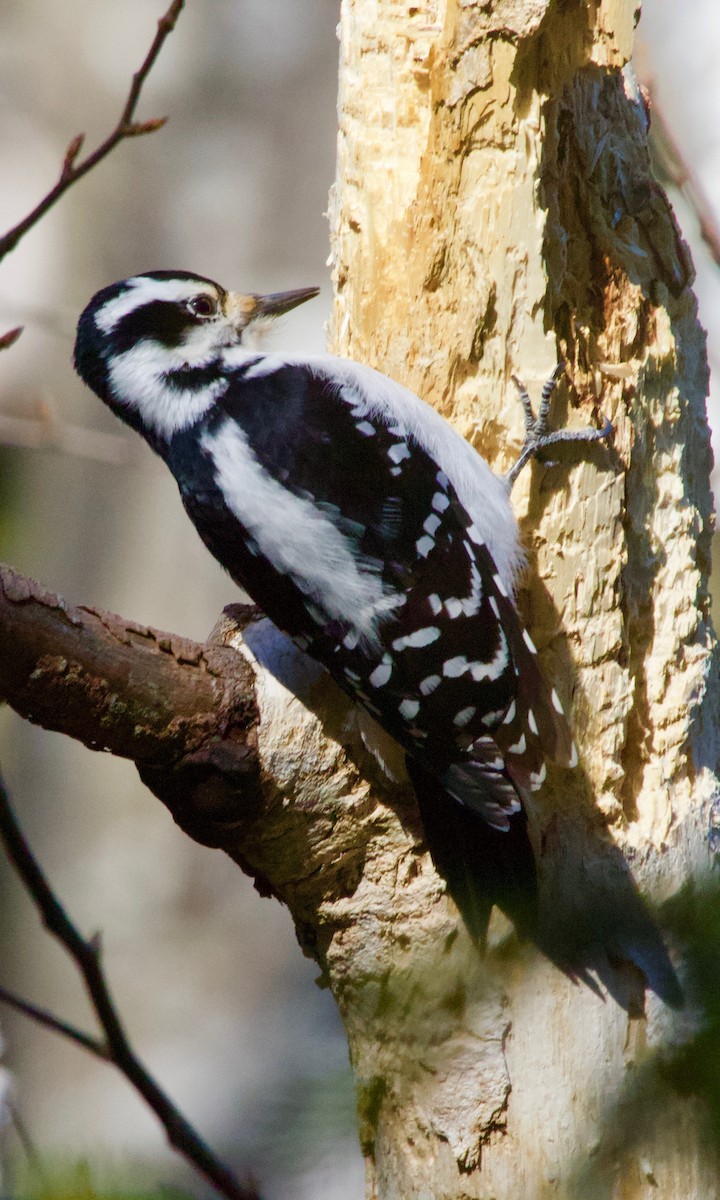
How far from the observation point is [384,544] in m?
2.10

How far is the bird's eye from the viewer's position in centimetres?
245

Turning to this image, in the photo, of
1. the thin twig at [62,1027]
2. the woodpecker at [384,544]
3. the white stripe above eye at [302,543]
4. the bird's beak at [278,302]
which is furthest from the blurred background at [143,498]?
the thin twig at [62,1027]

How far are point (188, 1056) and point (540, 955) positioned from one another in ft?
9.90

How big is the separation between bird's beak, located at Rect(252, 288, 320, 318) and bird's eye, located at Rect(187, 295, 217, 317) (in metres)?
0.09

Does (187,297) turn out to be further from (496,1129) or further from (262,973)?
(262,973)

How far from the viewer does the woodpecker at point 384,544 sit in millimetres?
1999

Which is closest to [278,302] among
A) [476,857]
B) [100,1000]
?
[476,857]

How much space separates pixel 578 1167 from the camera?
67.1 inches

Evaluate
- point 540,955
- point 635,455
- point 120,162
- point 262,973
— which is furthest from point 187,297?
point 262,973

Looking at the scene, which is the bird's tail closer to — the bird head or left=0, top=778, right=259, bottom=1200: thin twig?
the bird head

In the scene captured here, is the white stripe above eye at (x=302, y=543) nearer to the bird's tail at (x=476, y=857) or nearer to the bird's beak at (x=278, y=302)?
the bird's tail at (x=476, y=857)

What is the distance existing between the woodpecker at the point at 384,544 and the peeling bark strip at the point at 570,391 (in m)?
0.11

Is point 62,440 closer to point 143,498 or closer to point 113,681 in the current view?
point 143,498

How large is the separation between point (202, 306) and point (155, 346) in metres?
0.13
